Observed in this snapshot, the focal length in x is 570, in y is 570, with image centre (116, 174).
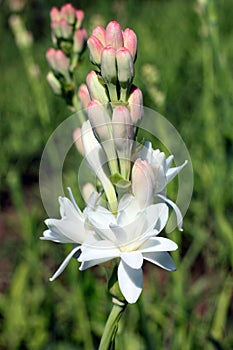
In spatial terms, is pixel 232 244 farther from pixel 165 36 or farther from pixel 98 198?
pixel 165 36

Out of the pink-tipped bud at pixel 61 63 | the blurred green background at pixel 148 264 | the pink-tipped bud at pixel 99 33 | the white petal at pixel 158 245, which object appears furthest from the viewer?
the blurred green background at pixel 148 264

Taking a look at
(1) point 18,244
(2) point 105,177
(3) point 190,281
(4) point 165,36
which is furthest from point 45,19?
(2) point 105,177

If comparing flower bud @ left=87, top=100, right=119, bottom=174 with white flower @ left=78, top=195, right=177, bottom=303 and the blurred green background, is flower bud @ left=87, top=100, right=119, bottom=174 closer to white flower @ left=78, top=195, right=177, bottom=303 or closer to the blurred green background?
white flower @ left=78, top=195, right=177, bottom=303

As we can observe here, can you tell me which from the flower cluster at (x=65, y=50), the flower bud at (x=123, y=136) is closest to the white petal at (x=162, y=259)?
the flower bud at (x=123, y=136)

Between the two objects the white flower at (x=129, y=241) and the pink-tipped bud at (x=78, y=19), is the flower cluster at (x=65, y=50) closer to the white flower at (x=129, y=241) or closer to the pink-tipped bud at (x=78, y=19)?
the pink-tipped bud at (x=78, y=19)

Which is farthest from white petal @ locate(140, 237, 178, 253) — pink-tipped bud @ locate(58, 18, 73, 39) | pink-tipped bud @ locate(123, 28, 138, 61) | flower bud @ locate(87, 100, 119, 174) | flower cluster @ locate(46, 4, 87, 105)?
pink-tipped bud @ locate(58, 18, 73, 39)
